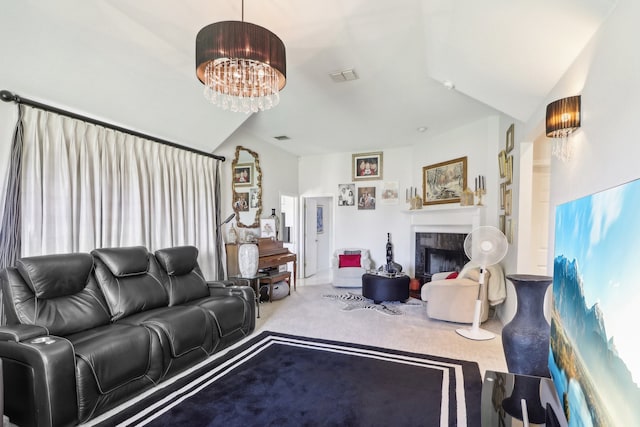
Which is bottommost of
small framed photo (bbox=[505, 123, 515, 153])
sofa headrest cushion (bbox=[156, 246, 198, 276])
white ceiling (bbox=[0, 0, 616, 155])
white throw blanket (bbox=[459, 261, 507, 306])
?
white throw blanket (bbox=[459, 261, 507, 306])

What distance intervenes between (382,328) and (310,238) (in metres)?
3.59

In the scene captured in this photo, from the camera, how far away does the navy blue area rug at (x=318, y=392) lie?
6.59ft

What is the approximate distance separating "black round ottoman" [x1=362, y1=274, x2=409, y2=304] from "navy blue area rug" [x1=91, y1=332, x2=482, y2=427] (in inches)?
68.3

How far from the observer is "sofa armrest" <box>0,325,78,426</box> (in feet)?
5.82

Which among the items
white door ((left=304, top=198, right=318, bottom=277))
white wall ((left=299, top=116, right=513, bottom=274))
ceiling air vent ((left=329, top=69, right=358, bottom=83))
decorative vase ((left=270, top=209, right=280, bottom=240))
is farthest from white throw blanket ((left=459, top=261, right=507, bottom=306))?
white door ((left=304, top=198, right=318, bottom=277))

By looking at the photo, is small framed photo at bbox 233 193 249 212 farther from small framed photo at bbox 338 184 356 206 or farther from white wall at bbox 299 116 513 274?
small framed photo at bbox 338 184 356 206

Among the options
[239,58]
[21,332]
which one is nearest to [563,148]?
[239,58]

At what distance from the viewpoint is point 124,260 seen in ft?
9.34

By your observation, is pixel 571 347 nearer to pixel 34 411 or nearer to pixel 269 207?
pixel 34 411

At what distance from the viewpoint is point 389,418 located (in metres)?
2.02

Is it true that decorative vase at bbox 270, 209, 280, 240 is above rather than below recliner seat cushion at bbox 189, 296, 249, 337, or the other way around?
above

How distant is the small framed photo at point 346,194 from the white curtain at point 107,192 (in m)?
3.14

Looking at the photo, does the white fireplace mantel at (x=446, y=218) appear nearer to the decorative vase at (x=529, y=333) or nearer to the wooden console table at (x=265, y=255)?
the wooden console table at (x=265, y=255)

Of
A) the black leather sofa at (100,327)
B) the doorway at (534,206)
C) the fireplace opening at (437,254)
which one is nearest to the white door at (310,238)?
the fireplace opening at (437,254)
